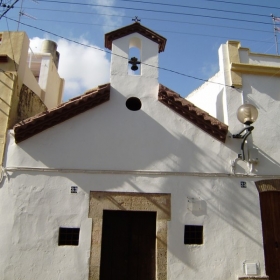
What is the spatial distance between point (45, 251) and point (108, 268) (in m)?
1.35

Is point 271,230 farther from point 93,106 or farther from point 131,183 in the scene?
point 93,106

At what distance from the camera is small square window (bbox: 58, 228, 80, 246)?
6.09 meters

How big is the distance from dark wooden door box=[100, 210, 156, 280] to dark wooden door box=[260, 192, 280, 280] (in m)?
2.53

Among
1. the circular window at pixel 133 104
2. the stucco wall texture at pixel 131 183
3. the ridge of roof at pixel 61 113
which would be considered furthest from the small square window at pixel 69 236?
the circular window at pixel 133 104

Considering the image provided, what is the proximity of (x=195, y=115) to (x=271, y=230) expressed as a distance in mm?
3128

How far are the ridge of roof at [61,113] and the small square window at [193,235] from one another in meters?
3.48

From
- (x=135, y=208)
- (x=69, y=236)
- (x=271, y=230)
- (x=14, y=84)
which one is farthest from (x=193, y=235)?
(x=14, y=84)

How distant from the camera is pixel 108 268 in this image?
620cm

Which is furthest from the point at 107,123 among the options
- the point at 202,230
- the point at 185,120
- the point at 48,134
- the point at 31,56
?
the point at 31,56

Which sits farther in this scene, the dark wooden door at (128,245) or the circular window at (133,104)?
the circular window at (133,104)

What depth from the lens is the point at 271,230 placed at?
21.9 ft

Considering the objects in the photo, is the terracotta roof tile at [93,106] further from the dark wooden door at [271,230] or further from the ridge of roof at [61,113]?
the dark wooden door at [271,230]

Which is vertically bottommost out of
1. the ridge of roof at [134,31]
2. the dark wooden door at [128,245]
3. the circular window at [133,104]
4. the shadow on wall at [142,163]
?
the dark wooden door at [128,245]

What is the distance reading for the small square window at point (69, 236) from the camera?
609 cm
